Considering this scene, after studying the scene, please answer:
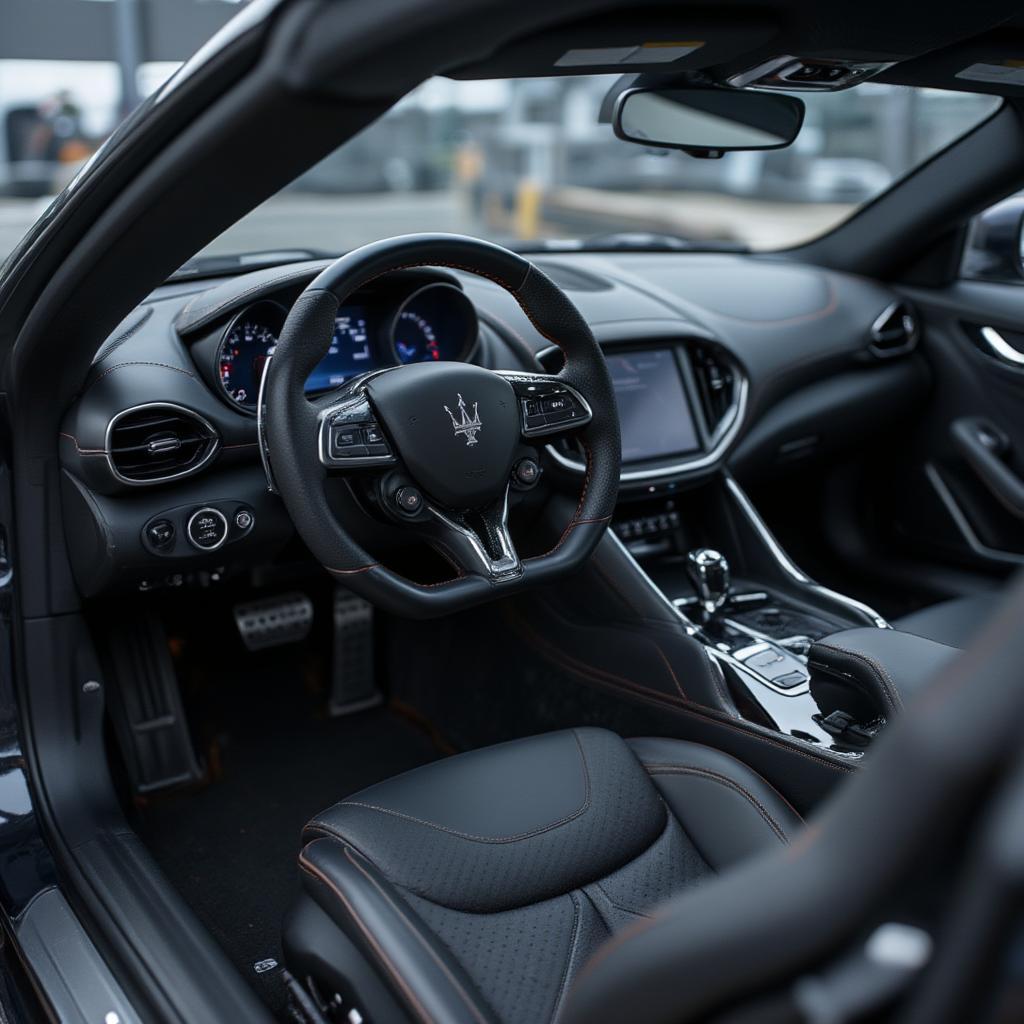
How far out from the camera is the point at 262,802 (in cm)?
266

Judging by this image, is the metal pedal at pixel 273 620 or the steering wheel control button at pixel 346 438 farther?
the metal pedal at pixel 273 620

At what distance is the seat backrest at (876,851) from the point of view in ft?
2.02

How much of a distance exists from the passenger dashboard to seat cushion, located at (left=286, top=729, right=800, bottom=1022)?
27.8 inches

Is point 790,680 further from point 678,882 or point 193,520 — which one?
point 193,520

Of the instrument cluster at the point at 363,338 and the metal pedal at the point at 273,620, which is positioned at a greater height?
the instrument cluster at the point at 363,338

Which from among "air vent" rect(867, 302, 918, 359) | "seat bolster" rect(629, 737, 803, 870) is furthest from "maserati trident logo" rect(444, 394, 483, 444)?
"air vent" rect(867, 302, 918, 359)

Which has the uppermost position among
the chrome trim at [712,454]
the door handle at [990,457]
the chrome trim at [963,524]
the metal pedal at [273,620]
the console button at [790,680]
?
the chrome trim at [712,454]

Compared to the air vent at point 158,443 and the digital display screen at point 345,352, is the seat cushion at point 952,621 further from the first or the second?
the air vent at point 158,443

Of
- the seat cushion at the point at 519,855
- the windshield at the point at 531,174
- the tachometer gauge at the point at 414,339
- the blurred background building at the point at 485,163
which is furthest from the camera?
the windshield at the point at 531,174

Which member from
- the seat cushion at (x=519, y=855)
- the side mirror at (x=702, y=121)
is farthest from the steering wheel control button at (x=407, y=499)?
the side mirror at (x=702, y=121)

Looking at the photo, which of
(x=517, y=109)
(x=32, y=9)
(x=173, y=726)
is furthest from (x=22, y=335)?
(x=517, y=109)

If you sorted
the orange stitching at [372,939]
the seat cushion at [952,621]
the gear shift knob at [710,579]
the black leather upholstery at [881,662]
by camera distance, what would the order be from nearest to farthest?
1. the orange stitching at [372,939]
2. the black leather upholstery at [881,662]
3. the seat cushion at [952,621]
4. the gear shift knob at [710,579]

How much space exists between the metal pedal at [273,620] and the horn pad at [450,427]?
3.43 feet

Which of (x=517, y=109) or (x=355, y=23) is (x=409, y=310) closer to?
(x=355, y=23)
